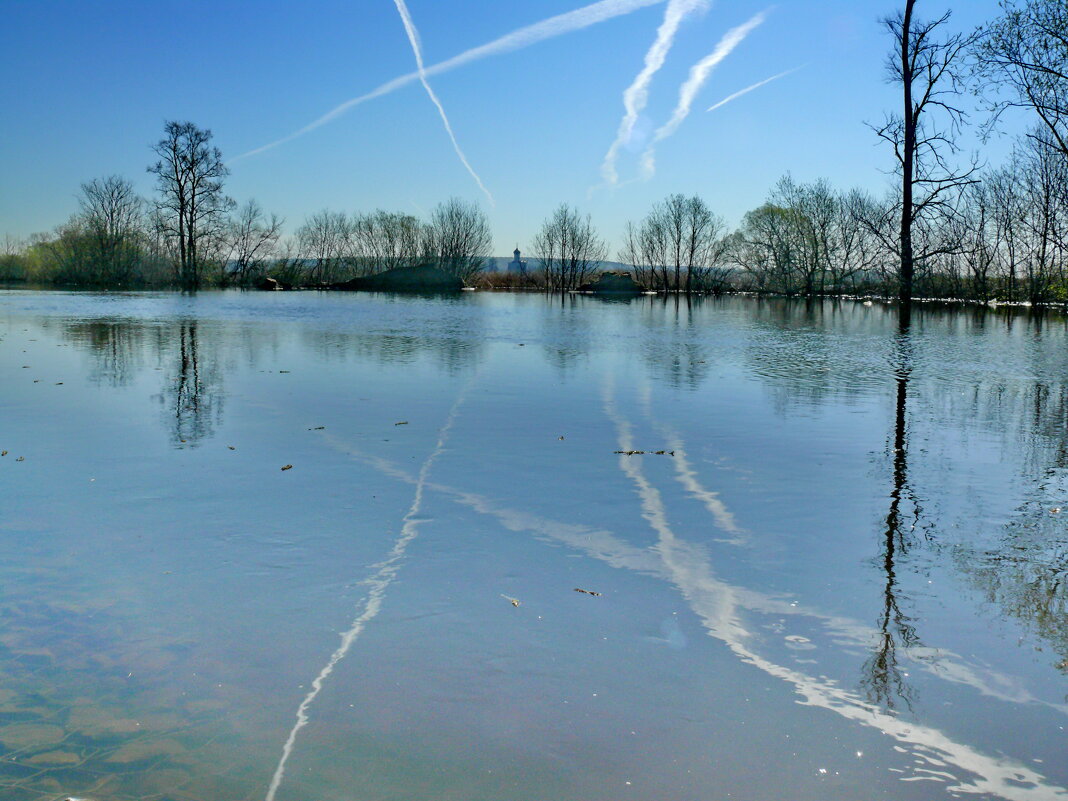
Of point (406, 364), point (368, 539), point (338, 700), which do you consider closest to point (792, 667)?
point (338, 700)

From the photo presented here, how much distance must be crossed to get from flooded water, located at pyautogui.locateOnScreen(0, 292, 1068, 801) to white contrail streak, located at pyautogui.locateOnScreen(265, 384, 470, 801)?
0.02 m

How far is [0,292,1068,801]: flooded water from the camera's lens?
2.37m

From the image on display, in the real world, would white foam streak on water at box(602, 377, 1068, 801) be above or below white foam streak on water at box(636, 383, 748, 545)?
below

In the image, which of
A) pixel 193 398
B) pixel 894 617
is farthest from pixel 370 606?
pixel 193 398

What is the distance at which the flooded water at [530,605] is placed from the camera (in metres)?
2.37

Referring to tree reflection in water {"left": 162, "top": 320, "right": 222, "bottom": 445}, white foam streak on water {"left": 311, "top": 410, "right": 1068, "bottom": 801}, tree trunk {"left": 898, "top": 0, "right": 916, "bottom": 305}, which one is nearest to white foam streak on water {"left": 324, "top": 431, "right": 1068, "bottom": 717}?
white foam streak on water {"left": 311, "top": 410, "right": 1068, "bottom": 801}

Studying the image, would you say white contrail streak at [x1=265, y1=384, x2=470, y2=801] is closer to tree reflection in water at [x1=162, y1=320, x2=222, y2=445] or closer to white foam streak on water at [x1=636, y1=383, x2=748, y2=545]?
white foam streak on water at [x1=636, y1=383, x2=748, y2=545]

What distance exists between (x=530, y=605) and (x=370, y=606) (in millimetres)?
678

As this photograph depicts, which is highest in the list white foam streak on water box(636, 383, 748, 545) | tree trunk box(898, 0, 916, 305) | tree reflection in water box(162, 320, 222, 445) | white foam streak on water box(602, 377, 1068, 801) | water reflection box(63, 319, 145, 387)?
tree trunk box(898, 0, 916, 305)

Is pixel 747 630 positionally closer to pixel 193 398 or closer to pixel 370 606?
pixel 370 606

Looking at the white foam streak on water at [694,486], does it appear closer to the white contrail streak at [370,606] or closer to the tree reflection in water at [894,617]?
the tree reflection in water at [894,617]

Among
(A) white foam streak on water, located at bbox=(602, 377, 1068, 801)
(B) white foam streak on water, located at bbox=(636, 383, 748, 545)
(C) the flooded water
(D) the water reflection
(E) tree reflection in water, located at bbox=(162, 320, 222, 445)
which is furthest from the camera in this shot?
(D) the water reflection

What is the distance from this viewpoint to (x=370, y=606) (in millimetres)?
3395

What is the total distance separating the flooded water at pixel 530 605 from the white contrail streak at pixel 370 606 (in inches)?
0.6
